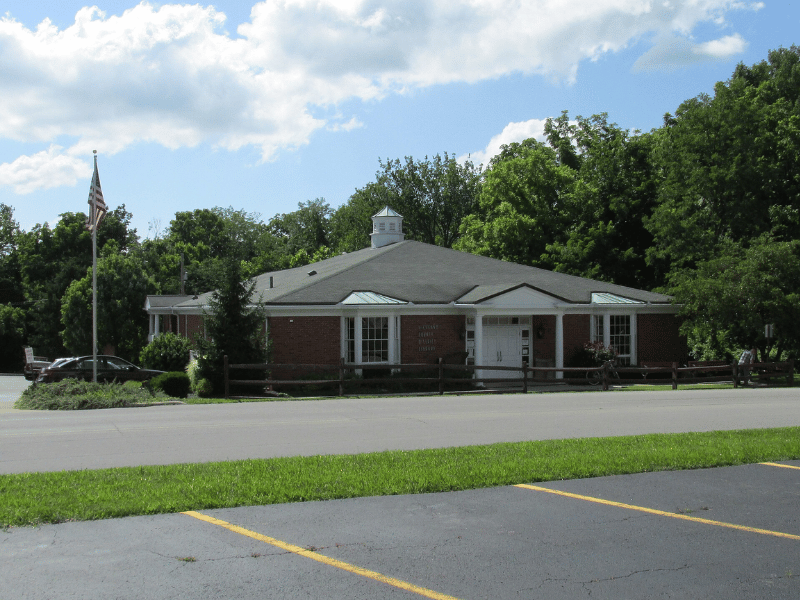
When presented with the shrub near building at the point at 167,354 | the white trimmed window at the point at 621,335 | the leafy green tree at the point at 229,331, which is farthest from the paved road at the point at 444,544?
the white trimmed window at the point at 621,335

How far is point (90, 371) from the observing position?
2861 centimetres

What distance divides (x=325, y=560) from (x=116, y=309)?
1763 inches

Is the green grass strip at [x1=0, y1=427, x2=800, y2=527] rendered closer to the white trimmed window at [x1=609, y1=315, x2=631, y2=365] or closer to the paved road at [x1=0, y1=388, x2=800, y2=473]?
the paved road at [x1=0, y1=388, x2=800, y2=473]

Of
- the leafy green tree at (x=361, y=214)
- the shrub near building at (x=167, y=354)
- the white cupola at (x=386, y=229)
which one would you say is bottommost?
the shrub near building at (x=167, y=354)

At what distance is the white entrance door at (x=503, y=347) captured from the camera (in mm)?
29984

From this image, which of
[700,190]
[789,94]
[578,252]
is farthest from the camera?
[789,94]

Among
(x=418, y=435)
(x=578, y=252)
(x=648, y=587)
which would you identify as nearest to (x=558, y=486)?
(x=648, y=587)

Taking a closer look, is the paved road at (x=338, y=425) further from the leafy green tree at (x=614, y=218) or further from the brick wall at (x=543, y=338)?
the leafy green tree at (x=614, y=218)

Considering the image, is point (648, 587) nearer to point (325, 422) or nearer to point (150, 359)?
point (325, 422)

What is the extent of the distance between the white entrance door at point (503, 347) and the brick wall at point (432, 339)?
1.18 meters

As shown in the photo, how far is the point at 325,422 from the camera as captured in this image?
1655 cm

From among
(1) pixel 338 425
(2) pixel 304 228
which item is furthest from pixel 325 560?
(2) pixel 304 228

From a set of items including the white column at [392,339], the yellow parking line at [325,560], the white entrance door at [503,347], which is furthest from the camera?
the white entrance door at [503,347]

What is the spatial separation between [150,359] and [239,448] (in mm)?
19217
